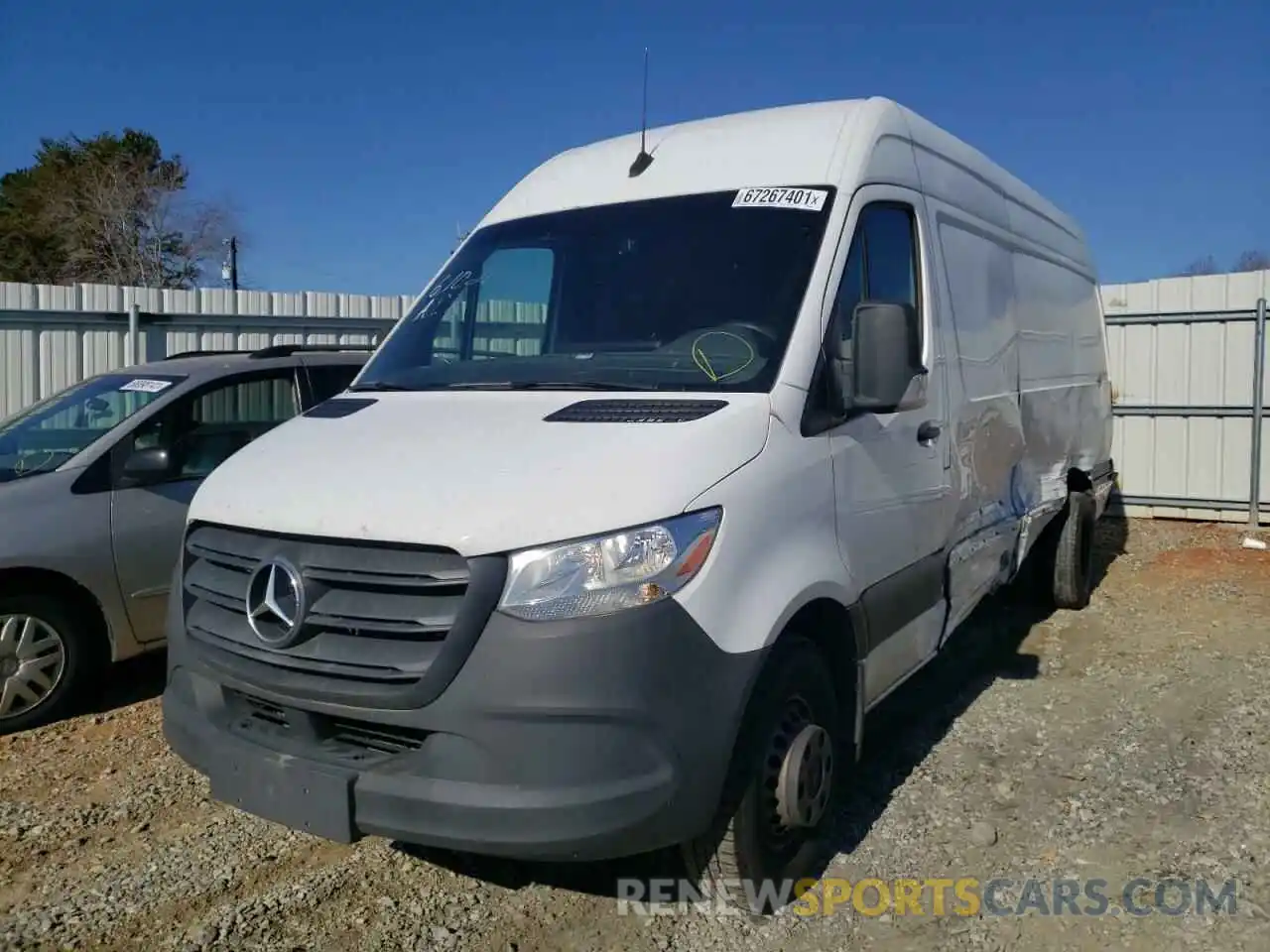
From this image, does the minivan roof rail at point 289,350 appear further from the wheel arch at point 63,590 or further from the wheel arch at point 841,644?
the wheel arch at point 841,644

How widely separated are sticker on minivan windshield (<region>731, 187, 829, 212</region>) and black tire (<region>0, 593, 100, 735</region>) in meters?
3.77

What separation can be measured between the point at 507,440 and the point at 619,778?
3.34 ft

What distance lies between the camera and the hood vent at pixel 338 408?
366 centimetres

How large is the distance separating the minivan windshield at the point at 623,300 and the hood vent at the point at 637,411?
166 millimetres

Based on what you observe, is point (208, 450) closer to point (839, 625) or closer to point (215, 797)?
point (215, 797)

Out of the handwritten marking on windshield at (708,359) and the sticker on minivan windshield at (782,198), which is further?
the sticker on minivan windshield at (782,198)

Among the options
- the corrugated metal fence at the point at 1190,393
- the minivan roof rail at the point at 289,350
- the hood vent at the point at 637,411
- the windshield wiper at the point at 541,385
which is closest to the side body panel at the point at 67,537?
the minivan roof rail at the point at 289,350

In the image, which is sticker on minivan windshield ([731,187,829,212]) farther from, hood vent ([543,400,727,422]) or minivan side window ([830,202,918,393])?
hood vent ([543,400,727,422])

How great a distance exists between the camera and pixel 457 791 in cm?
260

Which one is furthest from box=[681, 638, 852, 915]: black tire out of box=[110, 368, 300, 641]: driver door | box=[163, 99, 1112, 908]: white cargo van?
box=[110, 368, 300, 641]: driver door

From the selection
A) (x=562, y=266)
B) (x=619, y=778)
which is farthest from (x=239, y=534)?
(x=562, y=266)

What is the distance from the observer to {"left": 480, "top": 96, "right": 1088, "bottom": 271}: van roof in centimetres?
379

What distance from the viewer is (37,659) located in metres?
4.93

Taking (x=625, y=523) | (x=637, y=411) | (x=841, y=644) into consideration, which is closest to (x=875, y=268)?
(x=637, y=411)
